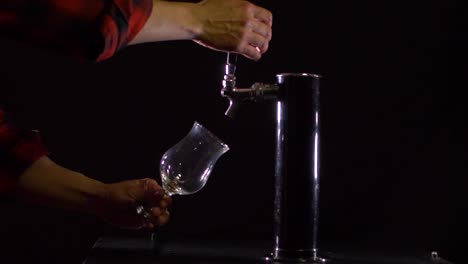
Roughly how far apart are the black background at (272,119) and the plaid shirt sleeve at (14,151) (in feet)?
2.33

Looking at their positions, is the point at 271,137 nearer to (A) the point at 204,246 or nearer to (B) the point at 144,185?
(A) the point at 204,246

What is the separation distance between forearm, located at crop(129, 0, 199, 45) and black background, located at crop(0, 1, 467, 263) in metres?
0.61

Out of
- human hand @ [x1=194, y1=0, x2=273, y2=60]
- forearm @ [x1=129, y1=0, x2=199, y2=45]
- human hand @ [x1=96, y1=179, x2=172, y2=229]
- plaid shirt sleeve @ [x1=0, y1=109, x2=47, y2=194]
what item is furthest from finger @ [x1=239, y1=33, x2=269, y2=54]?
plaid shirt sleeve @ [x1=0, y1=109, x2=47, y2=194]

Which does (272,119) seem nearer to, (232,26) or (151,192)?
(232,26)

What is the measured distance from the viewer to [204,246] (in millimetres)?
1634

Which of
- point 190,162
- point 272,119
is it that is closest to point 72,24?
point 190,162

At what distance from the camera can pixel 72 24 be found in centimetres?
98

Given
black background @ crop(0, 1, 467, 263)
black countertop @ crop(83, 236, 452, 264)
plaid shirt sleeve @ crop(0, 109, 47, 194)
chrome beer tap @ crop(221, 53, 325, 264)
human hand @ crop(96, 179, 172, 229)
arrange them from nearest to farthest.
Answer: plaid shirt sleeve @ crop(0, 109, 47, 194)
human hand @ crop(96, 179, 172, 229)
black countertop @ crop(83, 236, 452, 264)
chrome beer tap @ crop(221, 53, 325, 264)
black background @ crop(0, 1, 467, 263)

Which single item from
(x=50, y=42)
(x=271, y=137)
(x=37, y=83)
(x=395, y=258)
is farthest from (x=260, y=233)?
(x=50, y=42)

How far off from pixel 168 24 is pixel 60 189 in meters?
0.34

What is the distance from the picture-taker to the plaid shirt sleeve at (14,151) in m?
1.21

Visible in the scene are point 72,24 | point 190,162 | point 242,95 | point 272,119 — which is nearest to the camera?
point 72,24

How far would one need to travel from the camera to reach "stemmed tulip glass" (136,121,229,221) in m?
1.41

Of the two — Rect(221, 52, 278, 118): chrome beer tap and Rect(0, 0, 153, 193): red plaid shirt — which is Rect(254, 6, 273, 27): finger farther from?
Rect(0, 0, 153, 193): red plaid shirt
